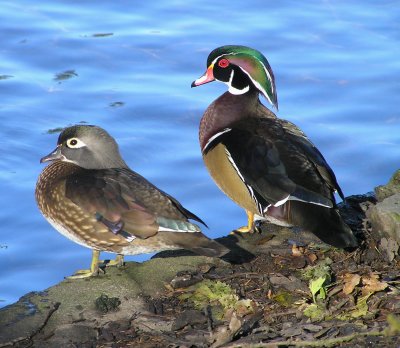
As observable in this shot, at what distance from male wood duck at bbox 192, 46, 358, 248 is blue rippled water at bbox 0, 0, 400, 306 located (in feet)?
4.29

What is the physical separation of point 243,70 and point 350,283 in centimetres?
193

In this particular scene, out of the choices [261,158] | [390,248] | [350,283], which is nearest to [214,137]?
[261,158]

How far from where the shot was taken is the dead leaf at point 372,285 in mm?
4535

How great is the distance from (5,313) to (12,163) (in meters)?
3.25

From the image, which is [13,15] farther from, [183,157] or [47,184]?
[47,184]

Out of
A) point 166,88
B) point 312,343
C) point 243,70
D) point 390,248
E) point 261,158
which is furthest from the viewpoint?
point 166,88

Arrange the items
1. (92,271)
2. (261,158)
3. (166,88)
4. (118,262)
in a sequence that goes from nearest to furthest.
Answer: (92,271) < (118,262) < (261,158) < (166,88)

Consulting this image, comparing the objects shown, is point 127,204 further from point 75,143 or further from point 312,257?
point 312,257

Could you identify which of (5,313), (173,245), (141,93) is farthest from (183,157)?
(5,313)

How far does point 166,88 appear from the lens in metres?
8.75

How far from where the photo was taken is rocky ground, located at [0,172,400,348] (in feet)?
13.9

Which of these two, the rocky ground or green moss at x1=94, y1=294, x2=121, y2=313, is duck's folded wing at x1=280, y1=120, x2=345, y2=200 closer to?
the rocky ground

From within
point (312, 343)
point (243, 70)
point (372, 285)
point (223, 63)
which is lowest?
point (312, 343)

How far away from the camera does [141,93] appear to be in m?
8.66
